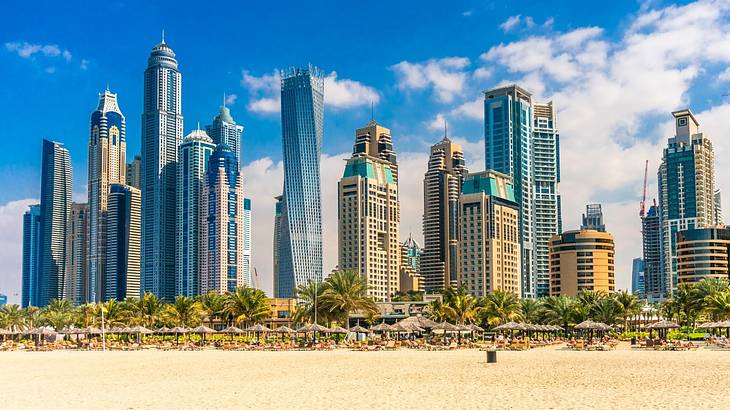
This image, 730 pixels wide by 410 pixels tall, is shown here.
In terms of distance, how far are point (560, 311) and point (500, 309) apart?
7024mm

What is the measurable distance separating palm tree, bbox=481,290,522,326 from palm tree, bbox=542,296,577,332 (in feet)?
13.5

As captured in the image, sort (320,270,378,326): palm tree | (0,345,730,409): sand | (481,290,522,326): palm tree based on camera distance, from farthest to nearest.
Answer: (481,290,522,326): palm tree < (320,270,378,326): palm tree < (0,345,730,409): sand

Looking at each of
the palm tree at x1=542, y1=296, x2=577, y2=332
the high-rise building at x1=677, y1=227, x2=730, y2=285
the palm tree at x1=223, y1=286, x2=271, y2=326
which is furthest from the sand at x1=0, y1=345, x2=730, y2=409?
the high-rise building at x1=677, y1=227, x2=730, y2=285

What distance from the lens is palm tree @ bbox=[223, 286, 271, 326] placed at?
87562 mm

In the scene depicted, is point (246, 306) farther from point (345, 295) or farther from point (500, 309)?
point (500, 309)

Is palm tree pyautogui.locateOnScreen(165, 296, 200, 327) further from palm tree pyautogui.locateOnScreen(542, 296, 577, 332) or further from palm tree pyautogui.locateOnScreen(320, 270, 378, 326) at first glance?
palm tree pyautogui.locateOnScreen(542, 296, 577, 332)

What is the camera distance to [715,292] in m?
77.2

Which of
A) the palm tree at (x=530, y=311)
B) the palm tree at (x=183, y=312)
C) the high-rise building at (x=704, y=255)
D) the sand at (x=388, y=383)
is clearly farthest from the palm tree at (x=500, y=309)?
the high-rise building at (x=704, y=255)

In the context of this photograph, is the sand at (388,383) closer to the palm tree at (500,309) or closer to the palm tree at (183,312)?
the palm tree at (500,309)

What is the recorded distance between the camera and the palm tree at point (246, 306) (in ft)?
287

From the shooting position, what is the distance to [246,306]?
87.5 meters

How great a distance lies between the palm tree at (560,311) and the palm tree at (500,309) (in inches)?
162

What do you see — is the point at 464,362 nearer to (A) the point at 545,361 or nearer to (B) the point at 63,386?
(A) the point at 545,361

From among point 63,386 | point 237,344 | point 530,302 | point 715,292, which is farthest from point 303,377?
point 530,302
